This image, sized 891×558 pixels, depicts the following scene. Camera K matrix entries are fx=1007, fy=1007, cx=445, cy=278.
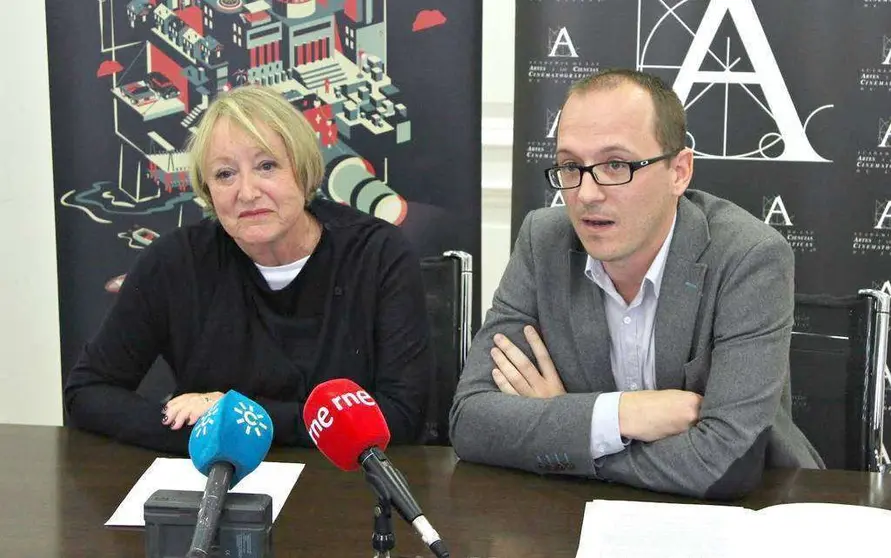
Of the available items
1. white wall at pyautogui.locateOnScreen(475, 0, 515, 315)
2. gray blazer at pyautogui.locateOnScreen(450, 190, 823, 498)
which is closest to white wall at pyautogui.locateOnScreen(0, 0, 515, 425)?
white wall at pyautogui.locateOnScreen(475, 0, 515, 315)

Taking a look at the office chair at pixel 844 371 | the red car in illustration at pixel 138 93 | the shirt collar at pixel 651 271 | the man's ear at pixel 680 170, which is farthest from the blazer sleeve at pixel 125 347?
the office chair at pixel 844 371

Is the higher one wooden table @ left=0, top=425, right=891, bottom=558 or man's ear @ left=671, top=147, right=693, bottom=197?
man's ear @ left=671, top=147, right=693, bottom=197

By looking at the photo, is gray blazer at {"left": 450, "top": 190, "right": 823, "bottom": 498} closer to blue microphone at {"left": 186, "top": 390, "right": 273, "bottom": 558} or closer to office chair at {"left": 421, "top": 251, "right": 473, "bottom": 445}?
office chair at {"left": 421, "top": 251, "right": 473, "bottom": 445}

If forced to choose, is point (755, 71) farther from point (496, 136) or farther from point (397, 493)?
point (397, 493)

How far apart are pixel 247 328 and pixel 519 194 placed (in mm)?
1188

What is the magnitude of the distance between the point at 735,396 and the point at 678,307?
26 centimetres

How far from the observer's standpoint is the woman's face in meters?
2.57

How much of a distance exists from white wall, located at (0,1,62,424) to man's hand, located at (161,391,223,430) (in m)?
1.81

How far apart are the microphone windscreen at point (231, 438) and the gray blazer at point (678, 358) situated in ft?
2.41

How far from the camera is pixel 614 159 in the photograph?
2.19 m

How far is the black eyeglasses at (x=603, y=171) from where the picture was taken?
86.2 inches

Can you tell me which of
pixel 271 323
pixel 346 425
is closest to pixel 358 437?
pixel 346 425

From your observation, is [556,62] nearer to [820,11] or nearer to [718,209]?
[820,11]

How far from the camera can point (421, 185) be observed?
11.3 ft
